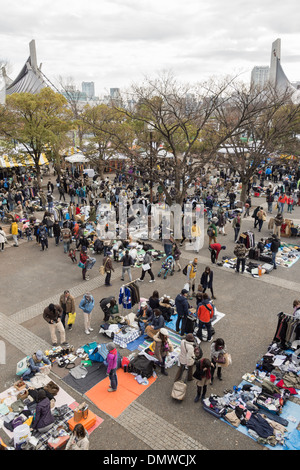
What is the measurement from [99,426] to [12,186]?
26112 millimetres

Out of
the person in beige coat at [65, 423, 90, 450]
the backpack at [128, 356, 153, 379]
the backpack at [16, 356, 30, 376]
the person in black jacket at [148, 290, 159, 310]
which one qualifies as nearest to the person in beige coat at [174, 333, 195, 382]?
the backpack at [128, 356, 153, 379]

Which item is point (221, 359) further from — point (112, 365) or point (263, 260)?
point (263, 260)

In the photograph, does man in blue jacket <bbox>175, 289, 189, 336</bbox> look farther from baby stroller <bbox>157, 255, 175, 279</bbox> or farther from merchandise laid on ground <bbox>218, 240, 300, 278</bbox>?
merchandise laid on ground <bbox>218, 240, 300, 278</bbox>

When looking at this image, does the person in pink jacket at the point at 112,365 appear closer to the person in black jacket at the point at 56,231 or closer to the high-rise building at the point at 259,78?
the person in black jacket at the point at 56,231

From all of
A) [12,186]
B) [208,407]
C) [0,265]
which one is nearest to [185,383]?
[208,407]

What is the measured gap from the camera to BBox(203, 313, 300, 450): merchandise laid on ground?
6.29 metres

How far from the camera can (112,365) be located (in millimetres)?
7184

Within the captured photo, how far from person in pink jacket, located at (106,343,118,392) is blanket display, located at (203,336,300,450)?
6.67 ft

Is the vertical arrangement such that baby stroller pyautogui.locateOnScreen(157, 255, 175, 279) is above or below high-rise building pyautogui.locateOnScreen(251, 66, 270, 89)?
below

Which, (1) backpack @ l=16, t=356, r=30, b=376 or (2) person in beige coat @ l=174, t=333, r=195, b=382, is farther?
(1) backpack @ l=16, t=356, r=30, b=376

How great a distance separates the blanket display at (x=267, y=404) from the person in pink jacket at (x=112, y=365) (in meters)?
2.03

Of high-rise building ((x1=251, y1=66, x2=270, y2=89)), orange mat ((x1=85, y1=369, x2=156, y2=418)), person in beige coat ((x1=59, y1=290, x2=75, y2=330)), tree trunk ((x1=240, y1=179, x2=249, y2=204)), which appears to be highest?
high-rise building ((x1=251, y1=66, x2=270, y2=89))

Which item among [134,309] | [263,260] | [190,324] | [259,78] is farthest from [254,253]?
[259,78]
